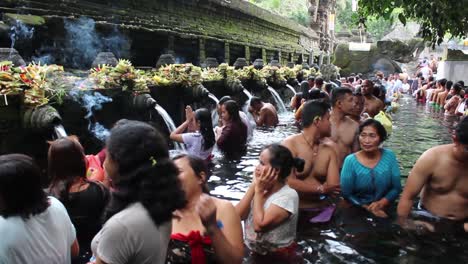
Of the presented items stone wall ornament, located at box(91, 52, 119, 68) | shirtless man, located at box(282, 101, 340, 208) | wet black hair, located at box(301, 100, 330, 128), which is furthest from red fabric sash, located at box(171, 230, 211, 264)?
stone wall ornament, located at box(91, 52, 119, 68)

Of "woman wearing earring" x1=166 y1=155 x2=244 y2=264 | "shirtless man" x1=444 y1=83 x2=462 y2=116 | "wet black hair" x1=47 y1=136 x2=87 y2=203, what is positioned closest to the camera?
"woman wearing earring" x1=166 y1=155 x2=244 y2=264

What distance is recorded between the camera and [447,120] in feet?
50.5

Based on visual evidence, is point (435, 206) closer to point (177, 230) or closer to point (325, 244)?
point (325, 244)

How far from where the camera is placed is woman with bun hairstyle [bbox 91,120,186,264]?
2.18 m

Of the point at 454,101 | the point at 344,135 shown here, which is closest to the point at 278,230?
the point at 344,135

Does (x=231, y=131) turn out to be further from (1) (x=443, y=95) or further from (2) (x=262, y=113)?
(1) (x=443, y=95)

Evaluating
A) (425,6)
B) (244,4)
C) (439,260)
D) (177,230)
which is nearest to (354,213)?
(439,260)

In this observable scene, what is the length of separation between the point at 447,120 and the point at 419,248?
1193 centimetres

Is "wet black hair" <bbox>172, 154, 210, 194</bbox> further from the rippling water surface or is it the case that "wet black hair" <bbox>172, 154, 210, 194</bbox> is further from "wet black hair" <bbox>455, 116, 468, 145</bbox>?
"wet black hair" <bbox>455, 116, 468, 145</bbox>

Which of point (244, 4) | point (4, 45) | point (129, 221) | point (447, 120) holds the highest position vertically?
point (244, 4)

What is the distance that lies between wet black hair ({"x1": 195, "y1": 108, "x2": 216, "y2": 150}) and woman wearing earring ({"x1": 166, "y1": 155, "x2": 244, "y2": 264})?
3.96m

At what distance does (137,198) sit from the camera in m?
2.28

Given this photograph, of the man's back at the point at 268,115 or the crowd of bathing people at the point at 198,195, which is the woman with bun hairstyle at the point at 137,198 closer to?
the crowd of bathing people at the point at 198,195

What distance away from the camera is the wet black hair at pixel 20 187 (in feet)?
8.39
